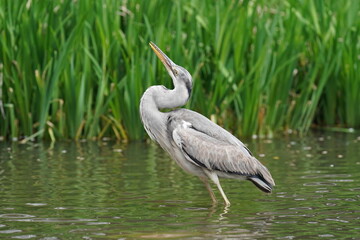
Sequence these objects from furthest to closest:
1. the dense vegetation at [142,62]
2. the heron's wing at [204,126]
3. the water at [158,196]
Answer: the dense vegetation at [142,62] → the heron's wing at [204,126] → the water at [158,196]

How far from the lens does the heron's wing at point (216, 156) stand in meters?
8.38

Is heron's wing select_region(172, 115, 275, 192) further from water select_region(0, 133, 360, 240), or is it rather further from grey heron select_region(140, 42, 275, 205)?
water select_region(0, 133, 360, 240)

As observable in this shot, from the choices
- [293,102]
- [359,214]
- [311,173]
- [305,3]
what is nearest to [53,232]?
[359,214]

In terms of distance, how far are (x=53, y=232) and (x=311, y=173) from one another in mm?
4102

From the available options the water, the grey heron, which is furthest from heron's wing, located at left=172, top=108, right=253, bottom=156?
the water

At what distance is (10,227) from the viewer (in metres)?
7.14

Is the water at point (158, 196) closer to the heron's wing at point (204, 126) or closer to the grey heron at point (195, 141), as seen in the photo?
the grey heron at point (195, 141)

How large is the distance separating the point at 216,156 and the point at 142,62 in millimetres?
4364

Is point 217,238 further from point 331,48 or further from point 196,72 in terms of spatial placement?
point 331,48

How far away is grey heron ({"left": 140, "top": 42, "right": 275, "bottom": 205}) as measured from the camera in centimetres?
841

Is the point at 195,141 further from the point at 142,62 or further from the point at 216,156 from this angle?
the point at 142,62

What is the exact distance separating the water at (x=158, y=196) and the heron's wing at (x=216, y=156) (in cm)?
25

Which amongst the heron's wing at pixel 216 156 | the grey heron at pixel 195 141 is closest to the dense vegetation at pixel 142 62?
the grey heron at pixel 195 141

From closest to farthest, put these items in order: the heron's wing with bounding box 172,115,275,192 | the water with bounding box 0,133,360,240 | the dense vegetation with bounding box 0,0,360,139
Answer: the water with bounding box 0,133,360,240 < the heron's wing with bounding box 172,115,275,192 < the dense vegetation with bounding box 0,0,360,139
